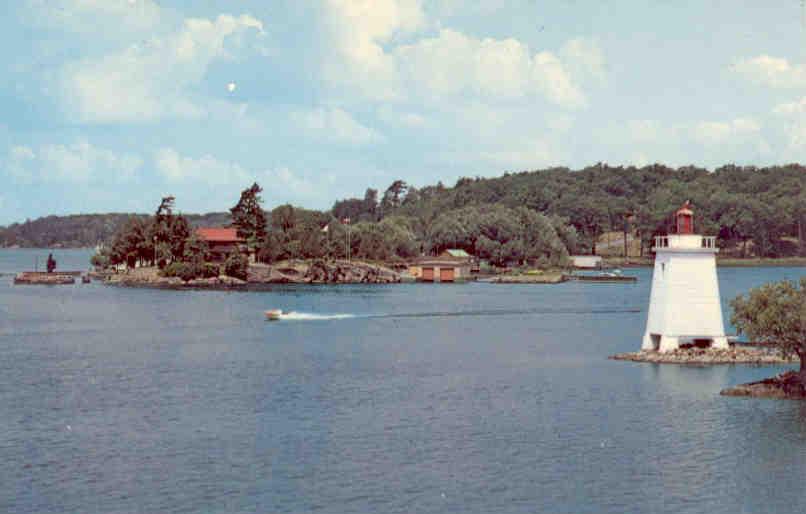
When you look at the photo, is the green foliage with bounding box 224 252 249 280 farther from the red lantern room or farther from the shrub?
the red lantern room

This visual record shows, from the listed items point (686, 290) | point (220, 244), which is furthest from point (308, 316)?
point (220, 244)

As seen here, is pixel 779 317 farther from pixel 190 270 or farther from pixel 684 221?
pixel 190 270

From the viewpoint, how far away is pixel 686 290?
214 ft

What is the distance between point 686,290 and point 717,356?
4477mm

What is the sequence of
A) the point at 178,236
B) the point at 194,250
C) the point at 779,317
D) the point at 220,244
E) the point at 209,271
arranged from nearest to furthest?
1. the point at 779,317
2. the point at 209,271
3. the point at 194,250
4. the point at 178,236
5. the point at 220,244

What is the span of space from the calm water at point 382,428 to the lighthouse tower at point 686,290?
2.70 m

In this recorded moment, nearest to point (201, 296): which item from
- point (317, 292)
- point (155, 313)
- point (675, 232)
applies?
point (317, 292)

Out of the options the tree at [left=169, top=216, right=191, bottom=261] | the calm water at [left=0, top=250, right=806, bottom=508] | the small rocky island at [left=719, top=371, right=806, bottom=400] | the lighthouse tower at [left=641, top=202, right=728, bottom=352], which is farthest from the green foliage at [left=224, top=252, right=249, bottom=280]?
the small rocky island at [left=719, top=371, right=806, bottom=400]

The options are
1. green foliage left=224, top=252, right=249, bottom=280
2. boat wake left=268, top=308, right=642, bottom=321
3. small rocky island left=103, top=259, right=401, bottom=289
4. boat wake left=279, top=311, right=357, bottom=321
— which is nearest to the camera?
boat wake left=279, top=311, right=357, bottom=321

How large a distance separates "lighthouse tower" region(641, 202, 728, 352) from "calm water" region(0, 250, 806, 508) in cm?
270

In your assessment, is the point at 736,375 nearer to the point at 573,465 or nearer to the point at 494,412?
the point at 494,412

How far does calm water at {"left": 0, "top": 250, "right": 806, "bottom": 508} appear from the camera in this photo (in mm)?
39031

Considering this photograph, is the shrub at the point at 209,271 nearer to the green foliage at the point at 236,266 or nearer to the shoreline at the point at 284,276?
the shoreline at the point at 284,276

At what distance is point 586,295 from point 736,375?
Result: 306 feet
